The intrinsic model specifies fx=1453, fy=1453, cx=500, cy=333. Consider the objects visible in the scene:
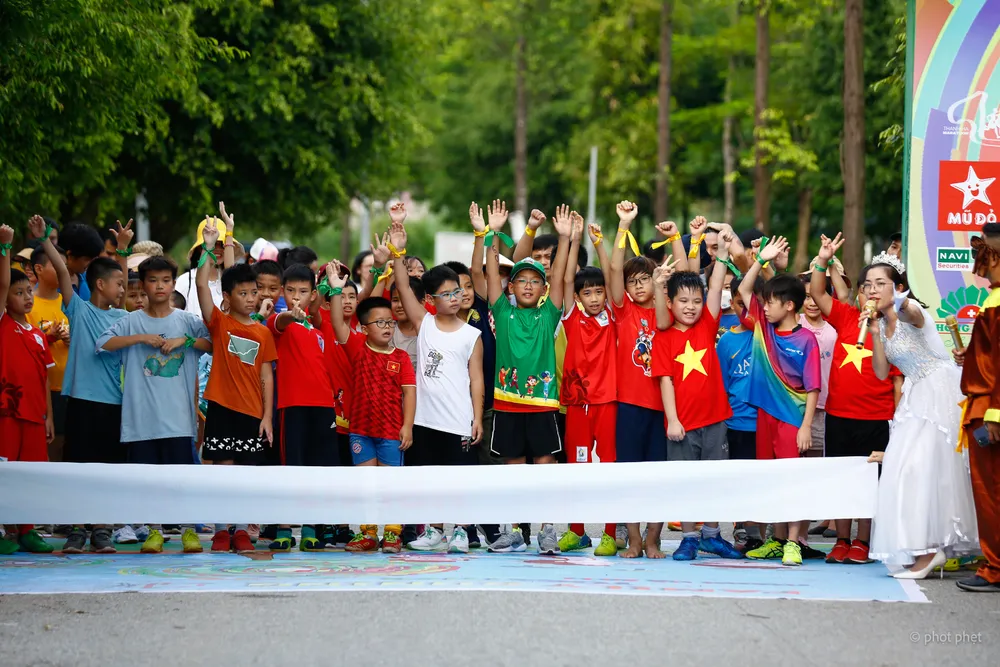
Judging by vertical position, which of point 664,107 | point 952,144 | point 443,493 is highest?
point 664,107

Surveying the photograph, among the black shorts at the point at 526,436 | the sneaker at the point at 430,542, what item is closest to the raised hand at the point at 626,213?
the black shorts at the point at 526,436

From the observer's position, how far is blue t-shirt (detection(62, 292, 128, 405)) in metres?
10.1

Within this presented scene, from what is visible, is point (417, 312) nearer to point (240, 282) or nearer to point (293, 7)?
point (240, 282)

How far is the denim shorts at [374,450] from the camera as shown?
32.9 feet

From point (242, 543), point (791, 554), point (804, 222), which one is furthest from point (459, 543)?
point (804, 222)

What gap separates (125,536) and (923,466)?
5.46 metres

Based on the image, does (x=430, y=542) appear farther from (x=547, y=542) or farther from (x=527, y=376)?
(x=527, y=376)

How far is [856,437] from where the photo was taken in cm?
976

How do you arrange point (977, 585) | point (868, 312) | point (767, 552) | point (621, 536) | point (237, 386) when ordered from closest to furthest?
point (977, 585), point (868, 312), point (767, 552), point (237, 386), point (621, 536)

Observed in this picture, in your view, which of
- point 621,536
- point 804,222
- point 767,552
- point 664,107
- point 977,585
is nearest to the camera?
point 977,585

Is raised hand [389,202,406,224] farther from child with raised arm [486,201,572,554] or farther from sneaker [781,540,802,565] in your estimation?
sneaker [781,540,802,565]

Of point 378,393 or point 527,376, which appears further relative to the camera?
point 378,393

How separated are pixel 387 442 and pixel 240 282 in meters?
1.49

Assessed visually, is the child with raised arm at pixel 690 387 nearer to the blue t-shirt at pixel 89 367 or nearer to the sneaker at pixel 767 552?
the sneaker at pixel 767 552
